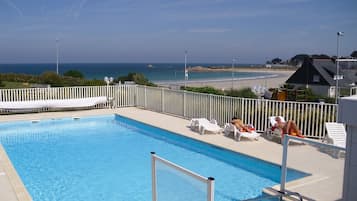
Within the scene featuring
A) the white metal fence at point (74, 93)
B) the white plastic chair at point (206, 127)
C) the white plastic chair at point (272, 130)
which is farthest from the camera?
the white metal fence at point (74, 93)

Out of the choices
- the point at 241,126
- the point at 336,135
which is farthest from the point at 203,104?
the point at 336,135

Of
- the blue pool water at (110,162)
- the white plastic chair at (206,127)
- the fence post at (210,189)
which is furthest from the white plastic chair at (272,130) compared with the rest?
the fence post at (210,189)

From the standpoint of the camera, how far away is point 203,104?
462 inches

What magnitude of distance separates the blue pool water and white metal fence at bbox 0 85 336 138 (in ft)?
5.72

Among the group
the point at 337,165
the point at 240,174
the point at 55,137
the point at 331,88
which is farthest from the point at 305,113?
the point at 331,88

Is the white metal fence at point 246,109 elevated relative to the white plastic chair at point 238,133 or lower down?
elevated

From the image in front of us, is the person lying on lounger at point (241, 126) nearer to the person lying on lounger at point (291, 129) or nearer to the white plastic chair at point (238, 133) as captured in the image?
the white plastic chair at point (238, 133)

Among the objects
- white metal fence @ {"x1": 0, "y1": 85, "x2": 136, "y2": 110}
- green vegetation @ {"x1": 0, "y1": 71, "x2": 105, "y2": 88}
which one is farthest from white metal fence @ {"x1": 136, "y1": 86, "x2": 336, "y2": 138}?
green vegetation @ {"x1": 0, "y1": 71, "x2": 105, "y2": 88}

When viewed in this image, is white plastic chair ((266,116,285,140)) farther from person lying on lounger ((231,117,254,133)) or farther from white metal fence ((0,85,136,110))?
white metal fence ((0,85,136,110))

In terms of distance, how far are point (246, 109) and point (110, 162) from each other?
4273 mm

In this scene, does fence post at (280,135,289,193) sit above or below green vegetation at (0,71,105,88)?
below

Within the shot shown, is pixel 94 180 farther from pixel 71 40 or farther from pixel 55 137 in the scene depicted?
pixel 71 40

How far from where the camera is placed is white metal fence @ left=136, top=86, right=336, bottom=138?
9.20 meters

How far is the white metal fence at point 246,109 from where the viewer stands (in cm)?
920
